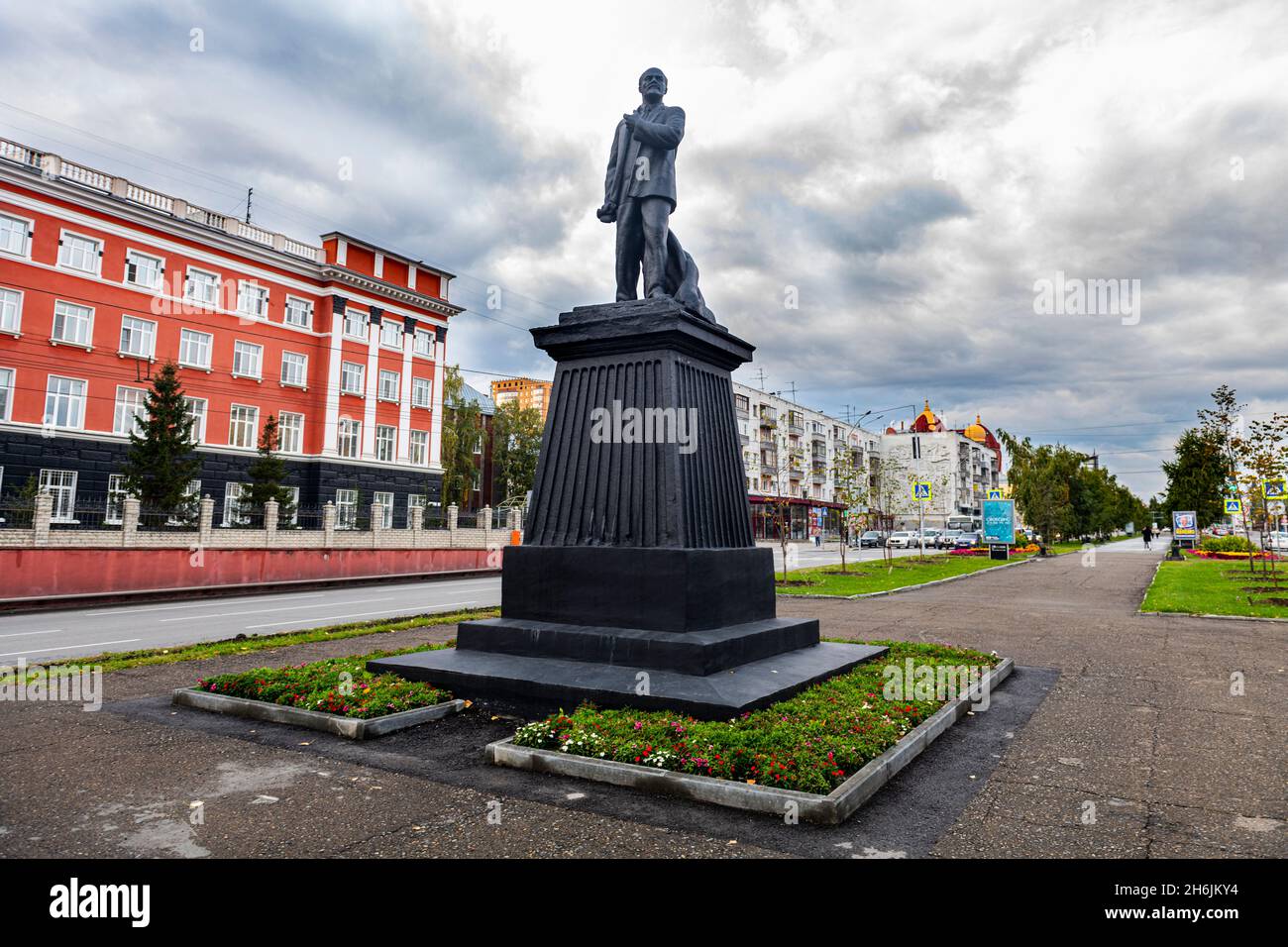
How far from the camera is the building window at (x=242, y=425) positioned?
34.8 m

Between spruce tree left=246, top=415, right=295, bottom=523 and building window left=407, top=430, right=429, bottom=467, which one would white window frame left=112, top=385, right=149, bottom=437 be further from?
building window left=407, top=430, right=429, bottom=467

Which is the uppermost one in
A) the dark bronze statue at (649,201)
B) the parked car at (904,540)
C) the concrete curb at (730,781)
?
the dark bronze statue at (649,201)

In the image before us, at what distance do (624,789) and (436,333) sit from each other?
141 feet

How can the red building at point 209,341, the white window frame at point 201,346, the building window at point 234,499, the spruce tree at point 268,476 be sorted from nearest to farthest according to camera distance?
1. the red building at point 209,341
2. the spruce tree at point 268,476
3. the building window at point 234,499
4. the white window frame at point 201,346

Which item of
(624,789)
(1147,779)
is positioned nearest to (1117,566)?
(1147,779)

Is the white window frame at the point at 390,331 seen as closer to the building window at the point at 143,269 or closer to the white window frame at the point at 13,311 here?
the building window at the point at 143,269

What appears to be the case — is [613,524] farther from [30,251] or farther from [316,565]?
[30,251]

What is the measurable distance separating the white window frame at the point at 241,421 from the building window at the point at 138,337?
13.6ft

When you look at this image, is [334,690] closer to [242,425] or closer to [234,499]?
[234,499]

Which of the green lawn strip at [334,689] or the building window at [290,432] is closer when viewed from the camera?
the green lawn strip at [334,689]

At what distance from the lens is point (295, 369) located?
124ft

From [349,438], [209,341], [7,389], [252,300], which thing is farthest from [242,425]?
[7,389]

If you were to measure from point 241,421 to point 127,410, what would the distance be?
5.05 m

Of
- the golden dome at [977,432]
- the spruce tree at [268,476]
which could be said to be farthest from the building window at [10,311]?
the golden dome at [977,432]
